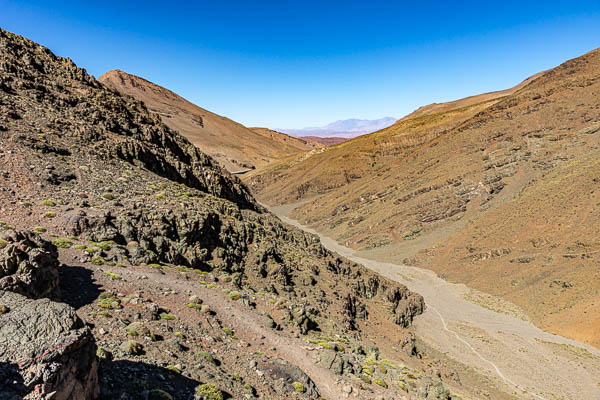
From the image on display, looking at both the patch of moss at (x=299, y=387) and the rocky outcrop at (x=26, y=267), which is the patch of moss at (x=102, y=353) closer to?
the rocky outcrop at (x=26, y=267)

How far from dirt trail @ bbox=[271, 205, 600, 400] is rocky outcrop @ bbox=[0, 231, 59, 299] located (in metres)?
30.3

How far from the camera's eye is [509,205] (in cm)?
5525

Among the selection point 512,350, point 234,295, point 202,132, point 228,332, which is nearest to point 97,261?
point 234,295

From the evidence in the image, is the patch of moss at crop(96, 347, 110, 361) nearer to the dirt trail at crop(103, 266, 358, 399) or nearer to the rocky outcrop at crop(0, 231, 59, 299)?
the rocky outcrop at crop(0, 231, 59, 299)

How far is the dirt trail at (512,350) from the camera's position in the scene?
25.2 metres

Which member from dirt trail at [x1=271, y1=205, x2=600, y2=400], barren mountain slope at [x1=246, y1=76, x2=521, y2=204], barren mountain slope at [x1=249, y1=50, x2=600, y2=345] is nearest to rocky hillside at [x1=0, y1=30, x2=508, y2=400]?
dirt trail at [x1=271, y1=205, x2=600, y2=400]

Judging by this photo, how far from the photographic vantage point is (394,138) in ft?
346

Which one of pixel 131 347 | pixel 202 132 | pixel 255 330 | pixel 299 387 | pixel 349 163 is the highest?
pixel 202 132

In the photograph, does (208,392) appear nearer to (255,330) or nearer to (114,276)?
(255,330)

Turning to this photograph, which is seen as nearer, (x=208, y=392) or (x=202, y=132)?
(x=208, y=392)

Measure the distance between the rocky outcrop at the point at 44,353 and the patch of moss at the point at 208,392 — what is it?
9.74ft

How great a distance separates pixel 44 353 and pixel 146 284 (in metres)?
8.85

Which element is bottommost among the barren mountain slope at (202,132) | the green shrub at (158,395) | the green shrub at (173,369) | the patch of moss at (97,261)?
the green shrub at (173,369)

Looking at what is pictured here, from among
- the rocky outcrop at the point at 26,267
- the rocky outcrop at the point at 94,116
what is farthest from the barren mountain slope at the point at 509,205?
the rocky outcrop at the point at 26,267
